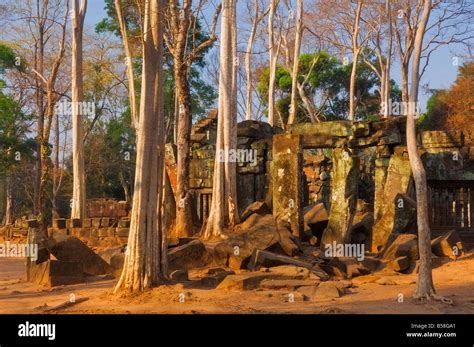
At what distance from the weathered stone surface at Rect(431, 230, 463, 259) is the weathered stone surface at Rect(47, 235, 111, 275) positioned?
7246mm

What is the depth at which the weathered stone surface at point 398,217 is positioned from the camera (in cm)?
1492

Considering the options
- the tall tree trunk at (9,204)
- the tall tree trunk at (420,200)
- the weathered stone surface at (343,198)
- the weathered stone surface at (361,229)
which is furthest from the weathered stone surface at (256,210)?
the tall tree trunk at (9,204)

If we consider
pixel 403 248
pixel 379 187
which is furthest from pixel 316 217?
pixel 403 248

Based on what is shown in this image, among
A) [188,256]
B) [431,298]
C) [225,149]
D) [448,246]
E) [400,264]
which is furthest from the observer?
[225,149]

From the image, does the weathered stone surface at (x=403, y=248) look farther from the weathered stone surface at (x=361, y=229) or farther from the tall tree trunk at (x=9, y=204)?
the tall tree trunk at (x=9, y=204)

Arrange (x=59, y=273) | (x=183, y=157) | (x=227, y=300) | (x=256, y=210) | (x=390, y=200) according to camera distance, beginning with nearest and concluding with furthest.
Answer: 1. (x=227, y=300)
2. (x=59, y=273)
3. (x=390, y=200)
4. (x=256, y=210)
5. (x=183, y=157)

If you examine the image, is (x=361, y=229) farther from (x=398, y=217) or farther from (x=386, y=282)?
(x=386, y=282)

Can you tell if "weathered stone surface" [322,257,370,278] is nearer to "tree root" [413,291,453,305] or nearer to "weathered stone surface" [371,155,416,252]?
"weathered stone surface" [371,155,416,252]

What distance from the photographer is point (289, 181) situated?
1608 centimetres

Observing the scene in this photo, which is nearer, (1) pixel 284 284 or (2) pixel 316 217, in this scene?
(1) pixel 284 284

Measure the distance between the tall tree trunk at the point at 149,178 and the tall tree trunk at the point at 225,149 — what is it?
6.50 metres

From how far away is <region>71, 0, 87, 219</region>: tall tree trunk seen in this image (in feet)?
70.7

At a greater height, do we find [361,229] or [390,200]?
[390,200]

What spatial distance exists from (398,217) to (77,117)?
495 inches
